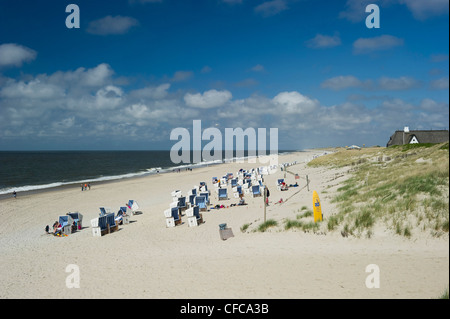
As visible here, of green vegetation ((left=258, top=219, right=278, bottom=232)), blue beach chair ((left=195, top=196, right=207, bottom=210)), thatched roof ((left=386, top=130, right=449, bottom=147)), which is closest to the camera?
green vegetation ((left=258, top=219, right=278, bottom=232))

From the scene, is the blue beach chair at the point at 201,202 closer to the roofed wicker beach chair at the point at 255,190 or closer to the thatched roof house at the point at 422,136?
the roofed wicker beach chair at the point at 255,190

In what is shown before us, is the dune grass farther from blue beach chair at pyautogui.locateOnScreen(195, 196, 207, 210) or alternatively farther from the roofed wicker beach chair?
the roofed wicker beach chair

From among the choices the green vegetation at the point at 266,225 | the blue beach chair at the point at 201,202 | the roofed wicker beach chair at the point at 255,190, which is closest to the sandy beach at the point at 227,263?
the green vegetation at the point at 266,225

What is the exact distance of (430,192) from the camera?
345 inches

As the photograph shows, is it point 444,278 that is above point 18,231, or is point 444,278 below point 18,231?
above

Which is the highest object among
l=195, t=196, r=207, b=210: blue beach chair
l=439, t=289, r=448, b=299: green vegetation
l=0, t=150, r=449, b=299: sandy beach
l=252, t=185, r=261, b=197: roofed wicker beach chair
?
l=252, t=185, r=261, b=197: roofed wicker beach chair

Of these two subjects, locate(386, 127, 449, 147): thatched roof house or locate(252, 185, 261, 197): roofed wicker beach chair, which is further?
locate(386, 127, 449, 147): thatched roof house

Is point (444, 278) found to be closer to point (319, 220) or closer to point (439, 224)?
point (439, 224)

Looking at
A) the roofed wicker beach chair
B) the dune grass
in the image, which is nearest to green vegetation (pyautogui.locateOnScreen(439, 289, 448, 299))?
the dune grass

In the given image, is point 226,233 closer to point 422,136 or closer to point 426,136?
point 426,136
